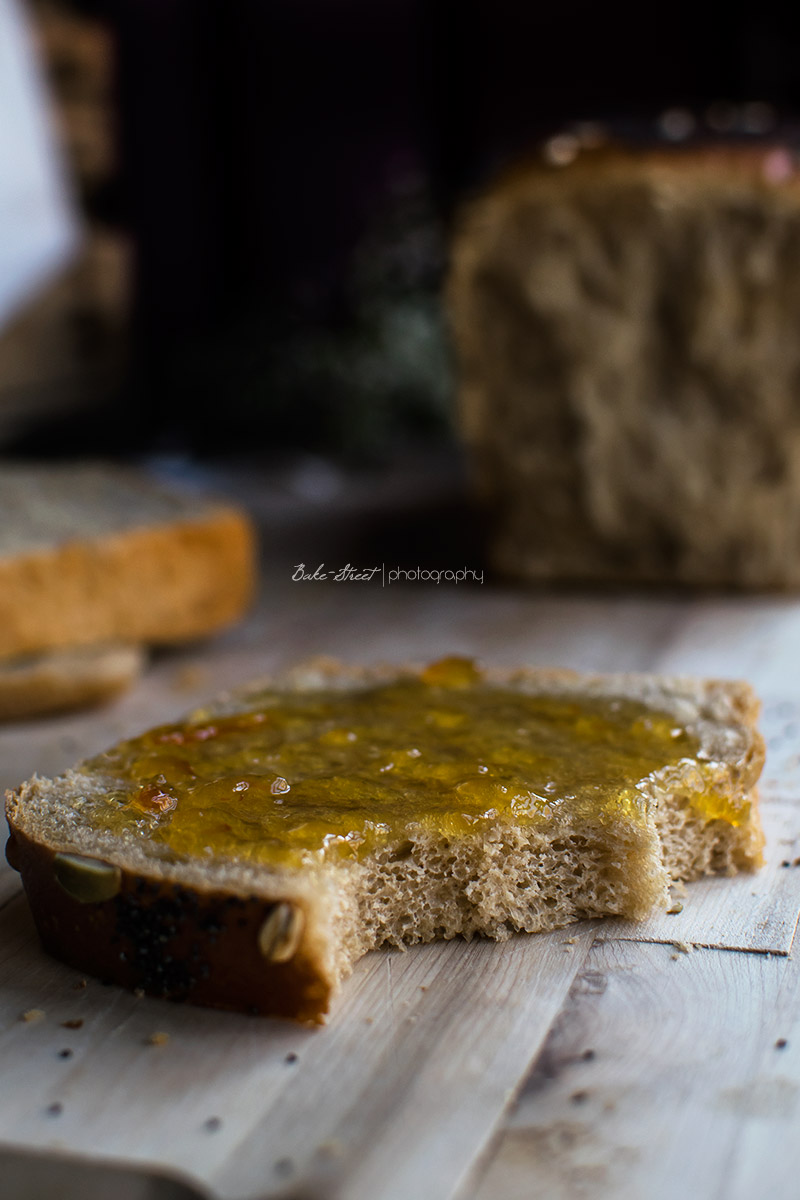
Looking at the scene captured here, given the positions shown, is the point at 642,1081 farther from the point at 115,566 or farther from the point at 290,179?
the point at 290,179

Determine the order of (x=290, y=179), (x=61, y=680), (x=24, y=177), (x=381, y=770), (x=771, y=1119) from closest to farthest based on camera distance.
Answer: (x=771, y=1119), (x=381, y=770), (x=61, y=680), (x=24, y=177), (x=290, y=179)

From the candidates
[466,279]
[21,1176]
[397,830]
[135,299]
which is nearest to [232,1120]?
[21,1176]

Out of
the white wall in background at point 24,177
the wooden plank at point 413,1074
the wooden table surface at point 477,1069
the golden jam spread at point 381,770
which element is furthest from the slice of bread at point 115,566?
the white wall in background at point 24,177

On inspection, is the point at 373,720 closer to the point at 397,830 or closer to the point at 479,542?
the point at 397,830

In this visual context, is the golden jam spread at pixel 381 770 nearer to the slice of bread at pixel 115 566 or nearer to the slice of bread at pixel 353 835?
the slice of bread at pixel 353 835

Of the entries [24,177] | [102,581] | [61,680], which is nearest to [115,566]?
[102,581]

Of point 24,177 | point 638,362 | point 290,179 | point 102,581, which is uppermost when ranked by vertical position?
point 24,177
